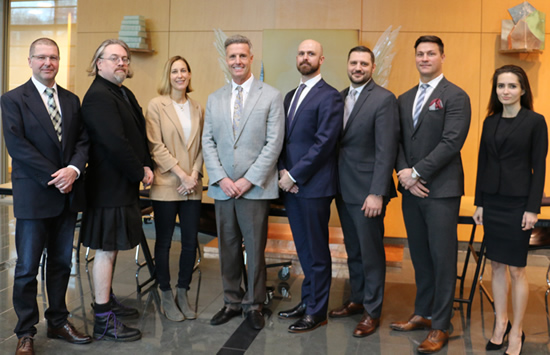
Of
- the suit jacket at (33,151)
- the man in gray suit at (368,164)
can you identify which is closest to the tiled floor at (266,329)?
the man in gray suit at (368,164)

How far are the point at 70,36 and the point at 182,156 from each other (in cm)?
558

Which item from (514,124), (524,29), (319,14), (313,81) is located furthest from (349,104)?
(524,29)

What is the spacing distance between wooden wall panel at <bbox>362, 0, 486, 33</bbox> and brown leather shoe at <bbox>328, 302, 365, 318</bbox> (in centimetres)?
357

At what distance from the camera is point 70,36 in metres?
8.44

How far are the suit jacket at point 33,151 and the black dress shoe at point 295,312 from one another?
5.57ft

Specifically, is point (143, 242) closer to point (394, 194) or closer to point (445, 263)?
point (394, 194)

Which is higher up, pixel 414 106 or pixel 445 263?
pixel 414 106

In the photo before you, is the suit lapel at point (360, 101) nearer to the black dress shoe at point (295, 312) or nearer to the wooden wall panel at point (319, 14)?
the black dress shoe at point (295, 312)

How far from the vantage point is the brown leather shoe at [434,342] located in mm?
3381

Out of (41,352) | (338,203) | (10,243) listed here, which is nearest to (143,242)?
(41,352)

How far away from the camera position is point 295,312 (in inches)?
156

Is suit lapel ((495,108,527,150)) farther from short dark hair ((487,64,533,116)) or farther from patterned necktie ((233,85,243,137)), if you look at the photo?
patterned necktie ((233,85,243,137))

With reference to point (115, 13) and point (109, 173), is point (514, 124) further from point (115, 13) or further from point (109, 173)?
point (115, 13)

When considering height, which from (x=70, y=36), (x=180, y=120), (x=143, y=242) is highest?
(x=70, y=36)
